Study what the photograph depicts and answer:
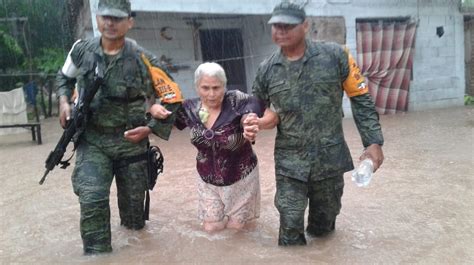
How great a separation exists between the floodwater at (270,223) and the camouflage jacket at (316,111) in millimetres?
640

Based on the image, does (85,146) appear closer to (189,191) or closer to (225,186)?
(225,186)

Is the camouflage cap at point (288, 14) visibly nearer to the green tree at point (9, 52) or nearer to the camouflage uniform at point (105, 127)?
the camouflage uniform at point (105, 127)

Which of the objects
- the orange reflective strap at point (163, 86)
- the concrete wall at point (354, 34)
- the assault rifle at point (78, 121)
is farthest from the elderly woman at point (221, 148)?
the concrete wall at point (354, 34)

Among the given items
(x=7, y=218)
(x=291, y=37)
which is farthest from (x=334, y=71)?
(x=7, y=218)

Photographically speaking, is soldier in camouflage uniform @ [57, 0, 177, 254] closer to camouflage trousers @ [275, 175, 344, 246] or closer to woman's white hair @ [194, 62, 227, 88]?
woman's white hair @ [194, 62, 227, 88]

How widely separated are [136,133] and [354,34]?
817 cm

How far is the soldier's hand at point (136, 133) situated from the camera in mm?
3391

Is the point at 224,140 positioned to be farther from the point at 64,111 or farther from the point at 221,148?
the point at 64,111

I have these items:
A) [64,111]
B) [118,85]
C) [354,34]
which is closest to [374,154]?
[118,85]

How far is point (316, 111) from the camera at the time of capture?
3137mm

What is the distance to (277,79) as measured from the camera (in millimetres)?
3207

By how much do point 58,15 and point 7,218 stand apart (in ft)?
44.6

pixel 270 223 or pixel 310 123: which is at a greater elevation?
pixel 310 123

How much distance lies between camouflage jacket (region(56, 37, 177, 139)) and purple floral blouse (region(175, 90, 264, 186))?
0.69 ft
